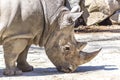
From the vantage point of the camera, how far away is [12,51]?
227 inches

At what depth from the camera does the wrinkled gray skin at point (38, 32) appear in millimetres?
5668

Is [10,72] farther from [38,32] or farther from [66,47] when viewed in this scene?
[66,47]

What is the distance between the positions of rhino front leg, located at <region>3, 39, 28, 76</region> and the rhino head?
1.42 feet

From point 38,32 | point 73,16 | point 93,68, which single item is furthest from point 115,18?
point 38,32

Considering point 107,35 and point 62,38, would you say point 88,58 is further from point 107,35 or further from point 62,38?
point 107,35

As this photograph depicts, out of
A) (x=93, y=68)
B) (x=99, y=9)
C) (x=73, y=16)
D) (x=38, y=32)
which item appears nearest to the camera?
(x=38, y=32)

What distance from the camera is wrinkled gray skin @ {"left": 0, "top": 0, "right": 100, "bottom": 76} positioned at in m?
5.67

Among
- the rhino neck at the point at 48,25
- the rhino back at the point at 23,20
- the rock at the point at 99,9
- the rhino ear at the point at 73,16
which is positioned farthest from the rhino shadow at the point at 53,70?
the rock at the point at 99,9

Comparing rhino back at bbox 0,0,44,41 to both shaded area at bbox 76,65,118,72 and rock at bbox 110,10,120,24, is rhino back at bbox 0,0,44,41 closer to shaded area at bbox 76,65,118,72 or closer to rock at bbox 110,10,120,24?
shaded area at bbox 76,65,118,72

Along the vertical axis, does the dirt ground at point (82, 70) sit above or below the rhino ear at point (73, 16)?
below

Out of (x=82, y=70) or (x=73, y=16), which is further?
(x=82, y=70)

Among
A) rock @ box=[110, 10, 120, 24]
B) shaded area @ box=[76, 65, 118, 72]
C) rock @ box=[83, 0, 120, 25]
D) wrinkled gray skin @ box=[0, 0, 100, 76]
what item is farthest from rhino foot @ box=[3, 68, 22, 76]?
rock @ box=[110, 10, 120, 24]

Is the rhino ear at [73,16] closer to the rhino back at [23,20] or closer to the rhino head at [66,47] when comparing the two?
the rhino head at [66,47]

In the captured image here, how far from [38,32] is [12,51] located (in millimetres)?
428
